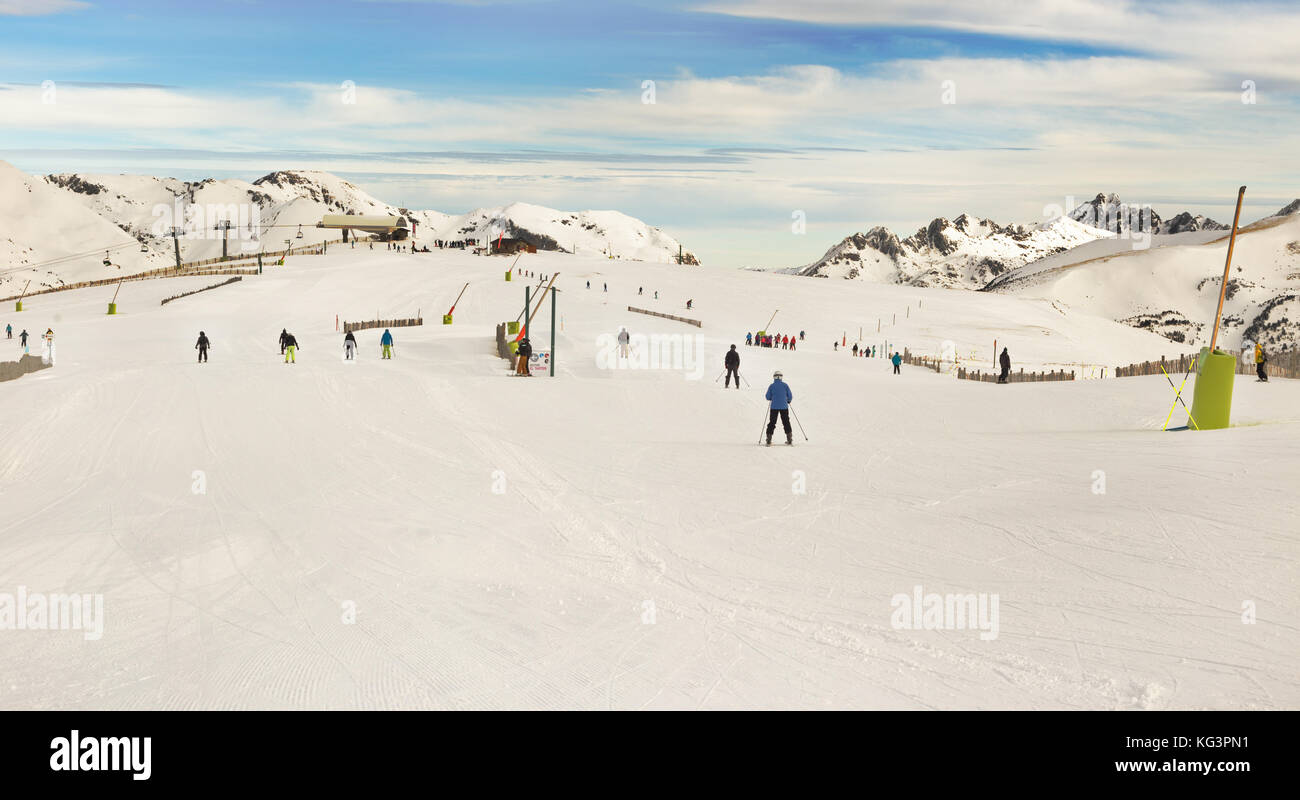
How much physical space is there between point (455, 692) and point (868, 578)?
4.86m

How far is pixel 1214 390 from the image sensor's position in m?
18.8

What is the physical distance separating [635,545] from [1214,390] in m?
12.9

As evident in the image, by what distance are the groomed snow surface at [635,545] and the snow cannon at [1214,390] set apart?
3.14 ft

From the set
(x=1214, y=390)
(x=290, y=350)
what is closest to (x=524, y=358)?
(x=290, y=350)

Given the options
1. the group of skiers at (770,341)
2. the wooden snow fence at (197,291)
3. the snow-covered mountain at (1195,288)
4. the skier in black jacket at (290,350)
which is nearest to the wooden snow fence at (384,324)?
the skier in black jacket at (290,350)

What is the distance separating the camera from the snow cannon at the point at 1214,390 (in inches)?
734

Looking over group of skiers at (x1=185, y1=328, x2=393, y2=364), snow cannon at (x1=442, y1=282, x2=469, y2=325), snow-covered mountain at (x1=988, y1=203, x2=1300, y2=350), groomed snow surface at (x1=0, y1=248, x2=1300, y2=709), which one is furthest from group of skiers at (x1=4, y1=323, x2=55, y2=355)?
snow-covered mountain at (x1=988, y1=203, x2=1300, y2=350)

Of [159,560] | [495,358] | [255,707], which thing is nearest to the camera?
[255,707]

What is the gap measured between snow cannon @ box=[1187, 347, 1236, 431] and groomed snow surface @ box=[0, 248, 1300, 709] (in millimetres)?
958

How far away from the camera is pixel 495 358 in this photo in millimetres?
38469

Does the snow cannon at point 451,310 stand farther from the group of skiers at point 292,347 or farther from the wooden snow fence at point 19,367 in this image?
the wooden snow fence at point 19,367
